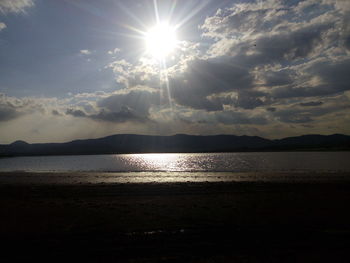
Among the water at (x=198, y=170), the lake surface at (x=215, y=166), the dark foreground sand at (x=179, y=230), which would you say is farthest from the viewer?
the lake surface at (x=215, y=166)

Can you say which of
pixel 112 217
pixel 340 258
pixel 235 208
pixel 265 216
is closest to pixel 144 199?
pixel 112 217

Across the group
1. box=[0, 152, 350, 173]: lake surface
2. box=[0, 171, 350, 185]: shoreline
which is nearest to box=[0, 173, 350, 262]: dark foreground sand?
box=[0, 171, 350, 185]: shoreline

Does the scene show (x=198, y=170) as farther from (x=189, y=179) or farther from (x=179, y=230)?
(x=179, y=230)

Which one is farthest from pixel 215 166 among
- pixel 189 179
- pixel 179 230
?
pixel 179 230

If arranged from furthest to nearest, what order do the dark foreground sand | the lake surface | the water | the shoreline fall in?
the lake surface < the water < the shoreline < the dark foreground sand

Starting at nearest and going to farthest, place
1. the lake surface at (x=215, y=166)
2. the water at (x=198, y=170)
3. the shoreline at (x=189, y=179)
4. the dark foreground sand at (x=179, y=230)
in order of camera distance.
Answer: the dark foreground sand at (x=179, y=230) < the shoreline at (x=189, y=179) < the water at (x=198, y=170) < the lake surface at (x=215, y=166)

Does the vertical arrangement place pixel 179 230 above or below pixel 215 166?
below

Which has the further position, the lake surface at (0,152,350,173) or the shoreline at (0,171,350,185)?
the lake surface at (0,152,350,173)

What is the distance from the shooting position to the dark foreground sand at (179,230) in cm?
980

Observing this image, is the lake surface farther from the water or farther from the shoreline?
the shoreline

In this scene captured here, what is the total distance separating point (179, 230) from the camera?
13.1m

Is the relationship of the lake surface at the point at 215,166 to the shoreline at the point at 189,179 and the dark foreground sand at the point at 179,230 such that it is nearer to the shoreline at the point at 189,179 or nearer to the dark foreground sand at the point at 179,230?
the shoreline at the point at 189,179

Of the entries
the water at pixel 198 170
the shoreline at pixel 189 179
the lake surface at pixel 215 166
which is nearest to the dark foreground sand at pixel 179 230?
the shoreline at pixel 189 179

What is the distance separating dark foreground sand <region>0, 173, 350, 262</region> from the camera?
9797 mm
